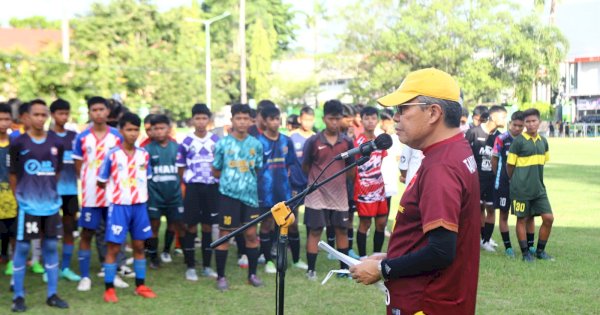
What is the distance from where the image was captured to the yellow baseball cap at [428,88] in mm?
3234

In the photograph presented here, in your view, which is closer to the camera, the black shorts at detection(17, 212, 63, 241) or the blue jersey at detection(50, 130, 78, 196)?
the black shorts at detection(17, 212, 63, 241)

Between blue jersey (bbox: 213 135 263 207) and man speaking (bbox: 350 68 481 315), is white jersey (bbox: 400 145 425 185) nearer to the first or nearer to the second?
blue jersey (bbox: 213 135 263 207)

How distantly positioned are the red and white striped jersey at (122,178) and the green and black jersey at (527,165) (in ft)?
16.0

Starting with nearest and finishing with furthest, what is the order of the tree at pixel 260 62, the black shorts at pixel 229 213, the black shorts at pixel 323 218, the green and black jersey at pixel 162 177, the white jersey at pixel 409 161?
the black shorts at pixel 229 213 < the black shorts at pixel 323 218 < the white jersey at pixel 409 161 < the green and black jersey at pixel 162 177 < the tree at pixel 260 62

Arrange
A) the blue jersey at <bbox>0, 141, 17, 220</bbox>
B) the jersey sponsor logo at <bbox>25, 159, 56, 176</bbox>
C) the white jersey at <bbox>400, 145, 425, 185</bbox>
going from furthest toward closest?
the white jersey at <bbox>400, 145, 425, 185</bbox> < the blue jersey at <bbox>0, 141, 17, 220</bbox> < the jersey sponsor logo at <bbox>25, 159, 56, 176</bbox>

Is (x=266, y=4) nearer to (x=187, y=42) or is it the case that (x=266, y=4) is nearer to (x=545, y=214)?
(x=187, y=42)

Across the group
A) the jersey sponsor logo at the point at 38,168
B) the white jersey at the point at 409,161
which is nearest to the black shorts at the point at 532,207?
the white jersey at the point at 409,161

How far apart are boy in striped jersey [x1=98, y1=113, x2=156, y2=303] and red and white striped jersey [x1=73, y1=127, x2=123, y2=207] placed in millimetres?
431

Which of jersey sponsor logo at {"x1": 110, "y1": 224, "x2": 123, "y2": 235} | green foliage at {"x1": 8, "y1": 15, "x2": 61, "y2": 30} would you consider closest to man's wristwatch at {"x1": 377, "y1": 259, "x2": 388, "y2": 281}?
jersey sponsor logo at {"x1": 110, "y1": 224, "x2": 123, "y2": 235}

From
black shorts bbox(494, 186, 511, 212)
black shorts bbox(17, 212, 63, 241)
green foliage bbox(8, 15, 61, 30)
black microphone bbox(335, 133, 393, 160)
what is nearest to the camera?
black microphone bbox(335, 133, 393, 160)

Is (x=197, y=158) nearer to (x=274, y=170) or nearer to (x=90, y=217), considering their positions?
(x=274, y=170)

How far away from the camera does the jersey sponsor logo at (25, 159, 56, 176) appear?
6.88m

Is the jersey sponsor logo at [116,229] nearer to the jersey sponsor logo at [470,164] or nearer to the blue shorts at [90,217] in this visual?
the blue shorts at [90,217]

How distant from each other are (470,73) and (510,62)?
3673 millimetres
